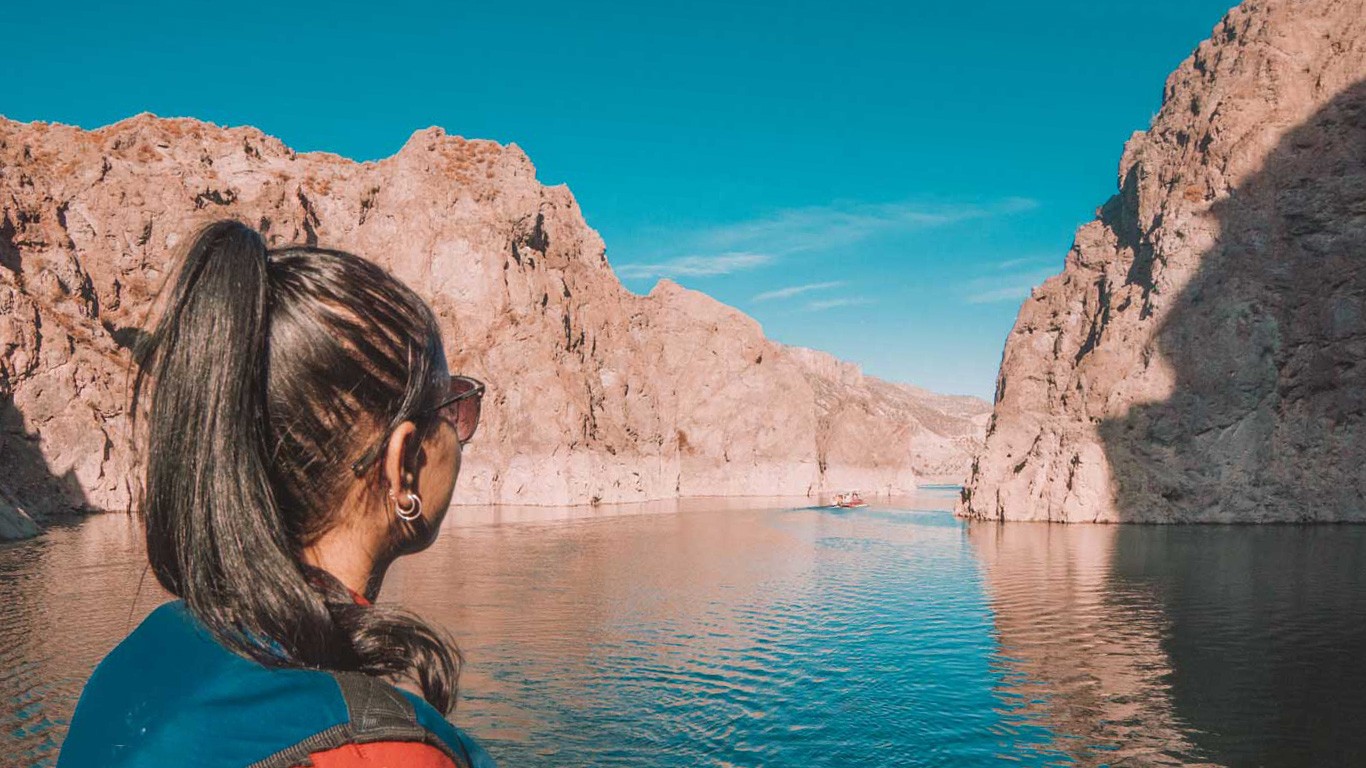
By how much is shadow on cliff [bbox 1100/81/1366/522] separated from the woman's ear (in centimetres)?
7429

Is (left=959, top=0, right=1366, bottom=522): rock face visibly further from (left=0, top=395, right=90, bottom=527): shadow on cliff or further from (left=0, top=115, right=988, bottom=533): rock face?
(left=0, top=395, right=90, bottom=527): shadow on cliff

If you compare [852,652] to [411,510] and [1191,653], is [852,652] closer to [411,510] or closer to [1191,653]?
[1191,653]

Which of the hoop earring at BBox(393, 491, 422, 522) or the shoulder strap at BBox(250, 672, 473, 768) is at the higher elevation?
the hoop earring at BBox(393, 491, 422, 522)

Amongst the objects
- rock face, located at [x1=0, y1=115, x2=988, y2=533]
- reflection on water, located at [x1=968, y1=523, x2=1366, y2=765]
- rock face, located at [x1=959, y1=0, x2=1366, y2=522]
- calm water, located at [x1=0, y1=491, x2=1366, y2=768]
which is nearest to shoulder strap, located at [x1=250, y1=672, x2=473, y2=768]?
calm water, located at [x1=0, y1=491, x2=1366, y2=768]

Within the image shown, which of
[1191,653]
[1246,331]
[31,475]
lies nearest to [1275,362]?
[1246,331]

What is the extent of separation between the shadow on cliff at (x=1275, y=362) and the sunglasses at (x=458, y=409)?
74047mm

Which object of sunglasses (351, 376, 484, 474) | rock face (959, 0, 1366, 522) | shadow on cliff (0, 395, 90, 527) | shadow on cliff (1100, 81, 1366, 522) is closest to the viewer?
sunglasses (351, 376, 484, 474)

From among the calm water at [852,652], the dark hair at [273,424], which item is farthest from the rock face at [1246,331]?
the dark hair at [273,424]

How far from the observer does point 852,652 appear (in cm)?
2192

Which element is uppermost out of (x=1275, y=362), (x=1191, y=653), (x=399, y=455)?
(x=1275, y=362)

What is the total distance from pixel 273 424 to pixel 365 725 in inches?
24.2

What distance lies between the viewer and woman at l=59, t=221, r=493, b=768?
1090mm

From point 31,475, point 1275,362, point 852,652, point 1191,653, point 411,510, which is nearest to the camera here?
point 411,510

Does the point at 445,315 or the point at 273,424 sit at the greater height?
the point at 445,315
